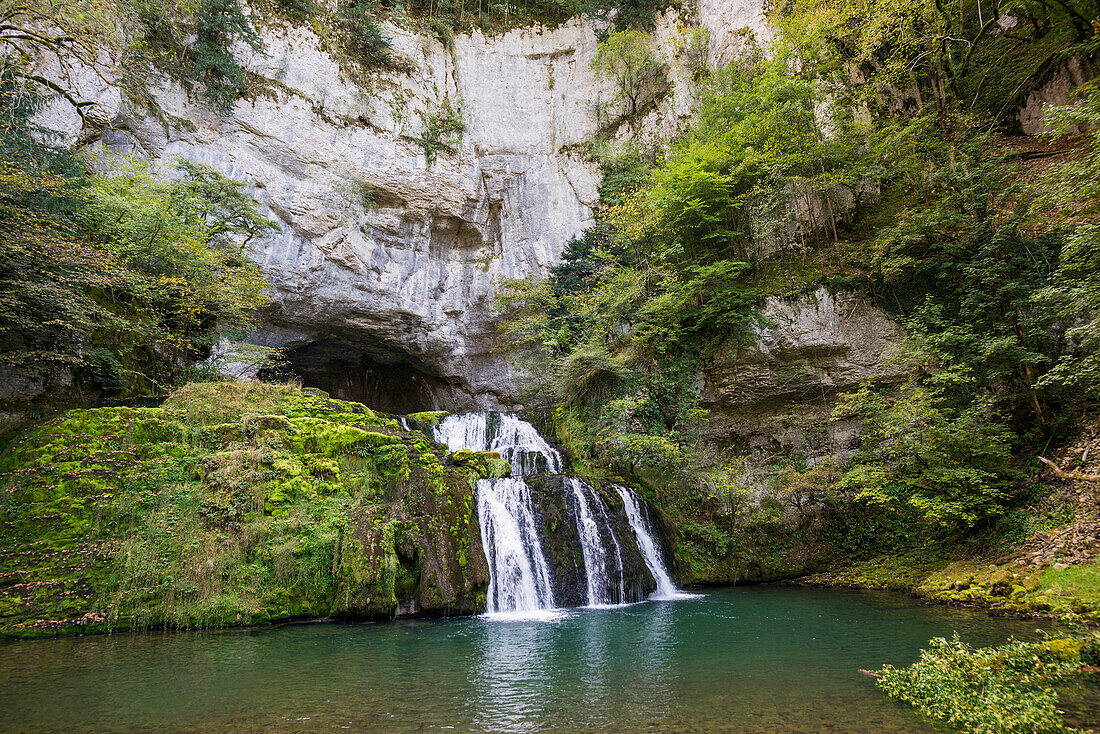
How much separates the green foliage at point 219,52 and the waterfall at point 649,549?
58.1 feet

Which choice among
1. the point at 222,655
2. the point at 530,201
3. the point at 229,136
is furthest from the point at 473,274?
the point at 222,655

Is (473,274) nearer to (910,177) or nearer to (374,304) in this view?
(374,304)

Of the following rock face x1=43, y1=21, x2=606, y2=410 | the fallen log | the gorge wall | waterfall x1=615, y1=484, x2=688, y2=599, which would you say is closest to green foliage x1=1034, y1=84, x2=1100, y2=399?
the fallen log

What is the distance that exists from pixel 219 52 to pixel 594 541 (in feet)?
62.4

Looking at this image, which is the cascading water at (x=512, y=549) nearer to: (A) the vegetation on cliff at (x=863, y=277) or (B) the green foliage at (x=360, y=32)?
(A) the vegetation on cliff at (x=863, y=277)

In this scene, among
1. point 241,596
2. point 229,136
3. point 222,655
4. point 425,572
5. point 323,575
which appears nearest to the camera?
point 222,655

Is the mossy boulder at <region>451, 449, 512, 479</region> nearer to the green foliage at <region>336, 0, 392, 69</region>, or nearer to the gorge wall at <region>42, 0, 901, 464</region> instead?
the gorge wall at <region>42, 0, 901, 464</region>

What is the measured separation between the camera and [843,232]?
1376 centimetres

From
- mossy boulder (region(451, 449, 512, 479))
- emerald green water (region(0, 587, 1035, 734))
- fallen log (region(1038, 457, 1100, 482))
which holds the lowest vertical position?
emerald green water (region(0, 587, 1035, 734))

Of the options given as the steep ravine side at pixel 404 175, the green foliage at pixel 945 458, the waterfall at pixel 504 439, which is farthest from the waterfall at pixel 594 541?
the steep ravine side at pixel 404 175

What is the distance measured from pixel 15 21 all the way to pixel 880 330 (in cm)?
2236

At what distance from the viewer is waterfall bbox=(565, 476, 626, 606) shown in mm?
9789

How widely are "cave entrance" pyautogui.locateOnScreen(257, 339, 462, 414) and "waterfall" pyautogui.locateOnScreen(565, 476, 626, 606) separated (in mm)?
12409

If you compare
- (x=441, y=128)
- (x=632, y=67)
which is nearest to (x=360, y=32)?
(x=441, y=128)
